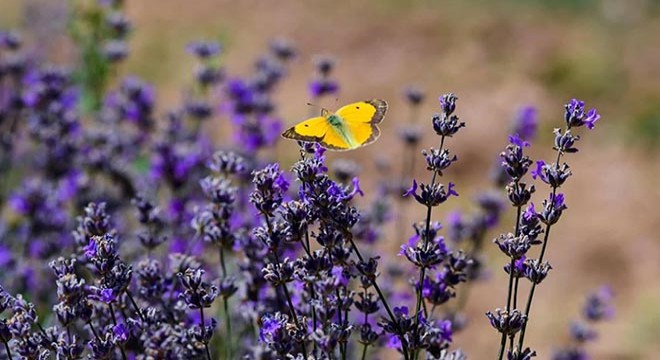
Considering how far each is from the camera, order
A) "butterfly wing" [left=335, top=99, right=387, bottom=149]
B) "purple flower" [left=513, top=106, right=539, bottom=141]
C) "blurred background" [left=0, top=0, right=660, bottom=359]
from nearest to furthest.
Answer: "butterfly wing" [left=335, top=99, right=387, bottom=149], "purple flower" [left=513, top=106, right=539, bottom=141], "blurred background" [left=0, top=0, right=660, bottom=359]

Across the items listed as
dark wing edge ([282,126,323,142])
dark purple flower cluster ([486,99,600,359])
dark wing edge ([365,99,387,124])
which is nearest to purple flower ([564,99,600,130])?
dark purple flower cluster ([486,99,600,359])

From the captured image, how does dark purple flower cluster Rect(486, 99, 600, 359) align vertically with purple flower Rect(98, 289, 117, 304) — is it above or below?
above

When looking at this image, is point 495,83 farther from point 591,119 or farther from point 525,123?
point 591,119

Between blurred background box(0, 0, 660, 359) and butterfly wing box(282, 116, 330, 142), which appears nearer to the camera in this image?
butterfly wing box(282, 116, 330, 142)

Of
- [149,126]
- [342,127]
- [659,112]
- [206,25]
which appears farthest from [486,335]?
[206,25]

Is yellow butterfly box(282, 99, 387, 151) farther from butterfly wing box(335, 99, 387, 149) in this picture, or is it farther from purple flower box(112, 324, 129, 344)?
purple flower box(112, 324, 129, 344)

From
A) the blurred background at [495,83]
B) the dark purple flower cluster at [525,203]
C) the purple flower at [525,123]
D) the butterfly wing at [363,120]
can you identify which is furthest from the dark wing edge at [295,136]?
the blurred background at [495,83]

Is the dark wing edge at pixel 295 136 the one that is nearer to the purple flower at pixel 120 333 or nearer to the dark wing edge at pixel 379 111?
the dark wing edge at pixel 379 111
